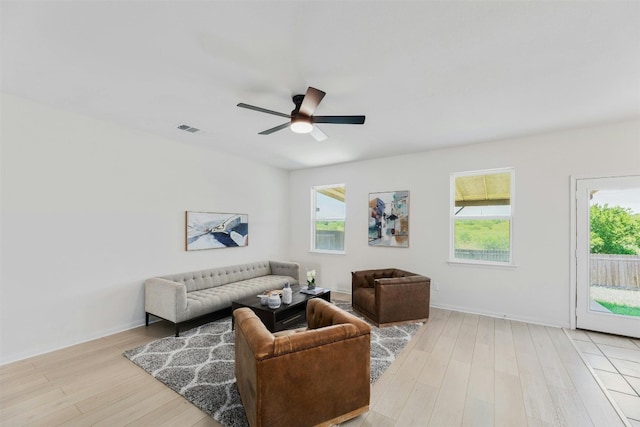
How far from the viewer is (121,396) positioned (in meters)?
2.30

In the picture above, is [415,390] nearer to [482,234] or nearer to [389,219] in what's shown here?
[482,234]

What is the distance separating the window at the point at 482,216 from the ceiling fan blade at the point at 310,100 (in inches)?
124

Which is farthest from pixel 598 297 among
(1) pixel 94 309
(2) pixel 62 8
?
(1) pixel 94 309

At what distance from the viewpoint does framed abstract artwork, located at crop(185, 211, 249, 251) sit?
14.6ft

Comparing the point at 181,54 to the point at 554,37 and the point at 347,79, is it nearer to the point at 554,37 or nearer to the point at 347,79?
the point at 347,79

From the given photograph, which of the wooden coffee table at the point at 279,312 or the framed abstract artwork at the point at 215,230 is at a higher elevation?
the framed abstract artwork at the point at 215,230

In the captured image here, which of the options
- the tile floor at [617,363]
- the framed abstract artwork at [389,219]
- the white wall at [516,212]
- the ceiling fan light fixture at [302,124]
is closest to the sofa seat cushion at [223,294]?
the white wall at [516,212]

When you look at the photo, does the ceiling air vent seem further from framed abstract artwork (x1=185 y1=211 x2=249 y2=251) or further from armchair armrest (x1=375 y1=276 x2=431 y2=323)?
armchair armrest (x1=375 y1=276 x2=431 y2=323)

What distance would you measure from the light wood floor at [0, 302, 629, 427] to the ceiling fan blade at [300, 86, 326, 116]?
2.56 meters

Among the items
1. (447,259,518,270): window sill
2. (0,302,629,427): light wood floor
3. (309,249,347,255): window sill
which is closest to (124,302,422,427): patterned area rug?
(0,302,629,427): light wood floor

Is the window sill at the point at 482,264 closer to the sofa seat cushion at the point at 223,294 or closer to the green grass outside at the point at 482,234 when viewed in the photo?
the green grass outside at the point at 482,234

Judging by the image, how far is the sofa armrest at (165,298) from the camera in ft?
11.1

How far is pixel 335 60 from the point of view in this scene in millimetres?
2199

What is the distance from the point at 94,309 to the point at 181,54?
323 centimetres
